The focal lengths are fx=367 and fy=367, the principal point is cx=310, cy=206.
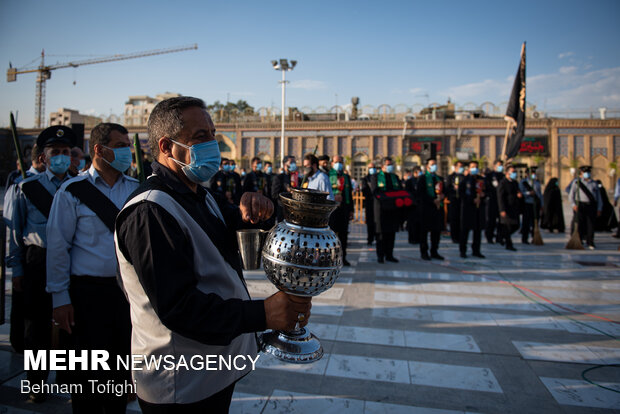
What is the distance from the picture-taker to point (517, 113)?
1159 cm

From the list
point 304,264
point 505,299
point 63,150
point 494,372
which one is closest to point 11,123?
point 63,150

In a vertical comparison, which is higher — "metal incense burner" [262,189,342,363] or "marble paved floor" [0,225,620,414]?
"metal incense burner" [262,189,342,363]

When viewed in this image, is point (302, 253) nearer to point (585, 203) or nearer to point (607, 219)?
point (585, 203)

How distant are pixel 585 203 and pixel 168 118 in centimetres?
1191

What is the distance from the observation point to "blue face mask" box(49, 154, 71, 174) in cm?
317

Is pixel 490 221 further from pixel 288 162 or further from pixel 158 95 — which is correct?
pixel 158 95

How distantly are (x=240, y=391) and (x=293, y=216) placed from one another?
2.14 m

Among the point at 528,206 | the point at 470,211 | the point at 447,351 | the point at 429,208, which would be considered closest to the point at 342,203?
the point at 429,208

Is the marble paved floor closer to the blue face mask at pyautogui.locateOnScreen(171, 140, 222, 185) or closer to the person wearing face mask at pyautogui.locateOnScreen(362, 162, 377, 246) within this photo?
the blue face mask at pyautogui.locateOnScreen(171, 140, 222, 185)

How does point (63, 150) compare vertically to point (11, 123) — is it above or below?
below

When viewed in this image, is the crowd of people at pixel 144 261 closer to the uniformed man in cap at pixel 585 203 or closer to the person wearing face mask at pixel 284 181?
the person wearing face mask at pixel 284 181

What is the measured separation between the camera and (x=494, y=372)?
130 inches

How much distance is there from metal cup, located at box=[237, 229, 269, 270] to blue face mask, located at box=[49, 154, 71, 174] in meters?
2.43

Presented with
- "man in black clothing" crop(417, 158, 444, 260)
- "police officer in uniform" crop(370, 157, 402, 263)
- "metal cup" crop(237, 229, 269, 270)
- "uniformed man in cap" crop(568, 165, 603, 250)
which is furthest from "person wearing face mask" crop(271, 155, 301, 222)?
"uniformed man in cap" crop(568, 165, 603, 250)
